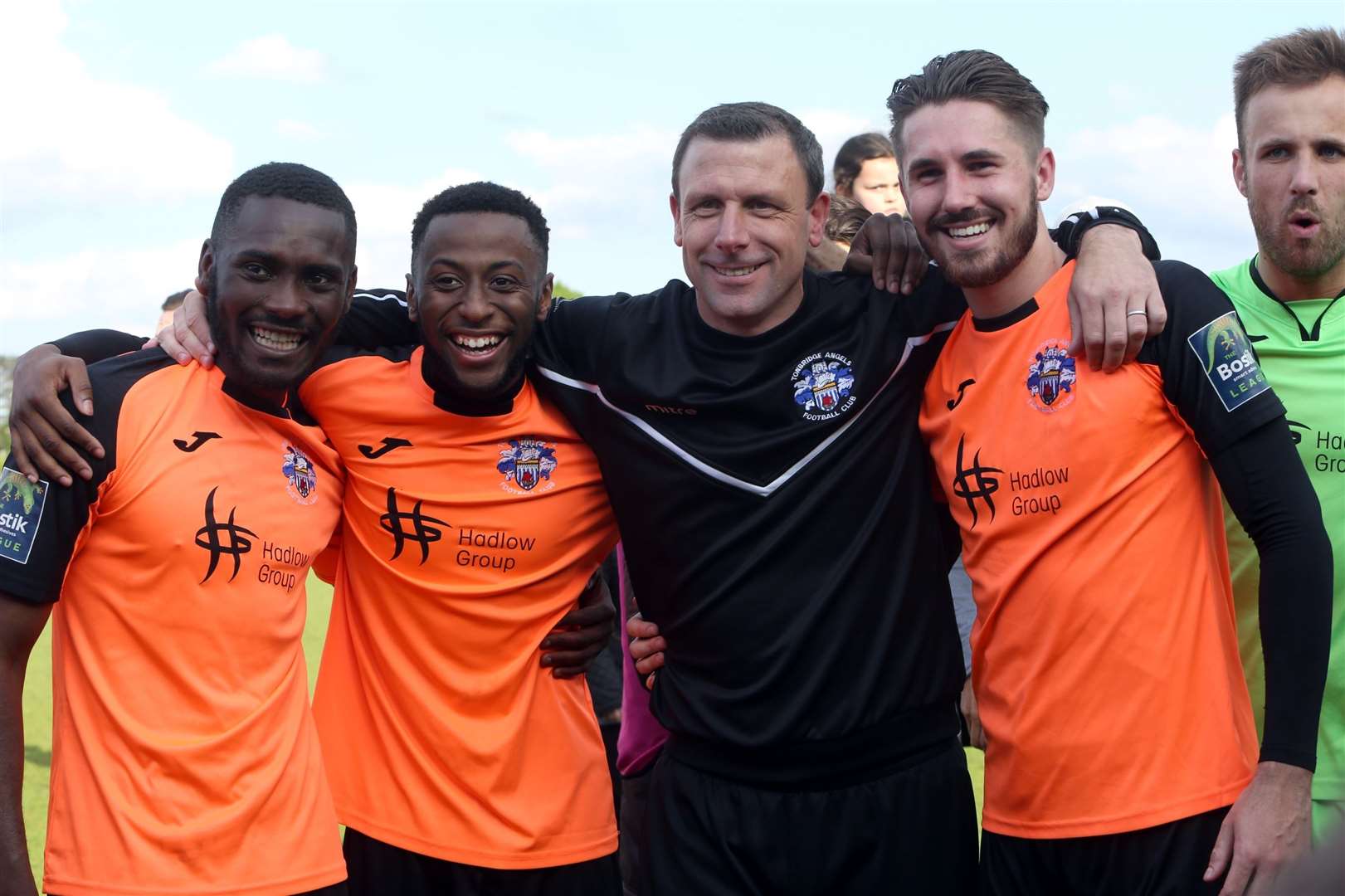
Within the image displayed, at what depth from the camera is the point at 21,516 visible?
2.98 meters

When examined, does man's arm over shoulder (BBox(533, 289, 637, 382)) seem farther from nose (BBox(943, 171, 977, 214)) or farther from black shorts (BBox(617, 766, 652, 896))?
black shorts (BBox(617, 766, 652, 896))

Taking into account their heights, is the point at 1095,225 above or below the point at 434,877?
above

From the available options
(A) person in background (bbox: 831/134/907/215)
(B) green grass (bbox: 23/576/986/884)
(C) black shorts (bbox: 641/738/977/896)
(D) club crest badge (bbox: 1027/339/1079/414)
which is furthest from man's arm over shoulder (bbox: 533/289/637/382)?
(B) green grass (bbox: 23/576/986/884)

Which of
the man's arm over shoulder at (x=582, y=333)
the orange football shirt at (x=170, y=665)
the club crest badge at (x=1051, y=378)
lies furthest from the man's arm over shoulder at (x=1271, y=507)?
the orange football shirt at (x=170, y=665)

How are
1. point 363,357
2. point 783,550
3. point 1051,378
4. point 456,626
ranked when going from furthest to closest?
point 363,357
point 456,626
point 783,550
point 1051,378

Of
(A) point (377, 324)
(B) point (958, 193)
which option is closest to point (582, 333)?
(A) point (377, 324)

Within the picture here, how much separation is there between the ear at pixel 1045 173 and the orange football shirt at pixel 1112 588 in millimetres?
429

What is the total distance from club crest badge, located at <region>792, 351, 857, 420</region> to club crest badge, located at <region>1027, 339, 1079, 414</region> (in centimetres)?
48

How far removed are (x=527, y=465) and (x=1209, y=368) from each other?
5.82 feet

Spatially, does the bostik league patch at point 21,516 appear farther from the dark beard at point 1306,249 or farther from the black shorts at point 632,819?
the dark beard at point 1306,249

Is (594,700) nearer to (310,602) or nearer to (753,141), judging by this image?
(753,141)

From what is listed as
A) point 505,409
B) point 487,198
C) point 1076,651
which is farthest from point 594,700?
point 1076,651

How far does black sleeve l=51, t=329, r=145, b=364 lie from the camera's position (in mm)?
3332

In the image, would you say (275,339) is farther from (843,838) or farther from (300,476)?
(843,838)
